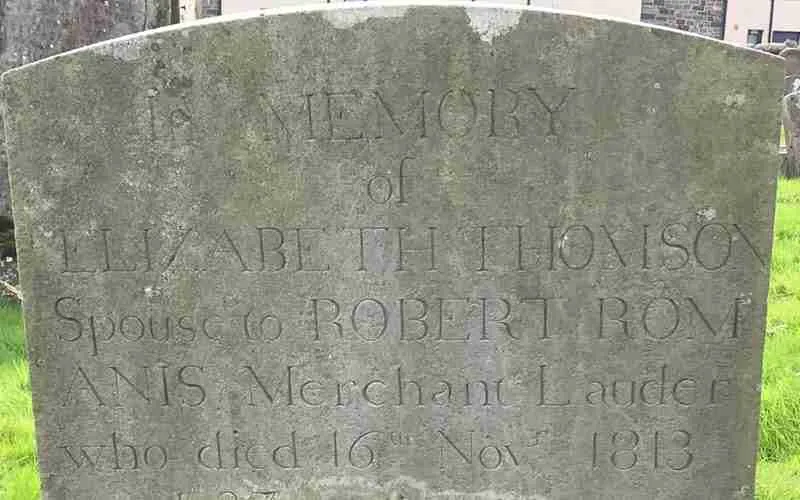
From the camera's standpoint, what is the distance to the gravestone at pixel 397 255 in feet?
7.11

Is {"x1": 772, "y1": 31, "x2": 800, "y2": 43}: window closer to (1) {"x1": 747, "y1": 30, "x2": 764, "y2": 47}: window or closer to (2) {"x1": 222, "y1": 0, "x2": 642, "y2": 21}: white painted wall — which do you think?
(1) {"x1": 747, "y1": 30, "x2": 764, "y2": 47}: window

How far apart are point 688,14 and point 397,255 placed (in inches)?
1265

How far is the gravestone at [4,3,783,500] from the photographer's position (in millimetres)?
2166

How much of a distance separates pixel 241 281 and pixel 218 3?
30.6 metres

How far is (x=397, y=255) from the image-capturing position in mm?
2297

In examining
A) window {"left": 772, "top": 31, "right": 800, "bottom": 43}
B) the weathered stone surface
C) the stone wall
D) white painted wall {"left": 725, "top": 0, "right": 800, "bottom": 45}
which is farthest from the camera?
window {"left": 772, "top": 31, "right": 800, "bottom": 43}

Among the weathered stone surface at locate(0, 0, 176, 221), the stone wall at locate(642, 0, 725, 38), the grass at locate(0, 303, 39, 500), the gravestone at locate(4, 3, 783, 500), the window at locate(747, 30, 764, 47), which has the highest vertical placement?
the stone wall at locate(642, 0, 725, 38)

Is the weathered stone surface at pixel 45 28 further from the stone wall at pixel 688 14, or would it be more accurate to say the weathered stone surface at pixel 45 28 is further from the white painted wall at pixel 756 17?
the white painted wall at pixel 756 17

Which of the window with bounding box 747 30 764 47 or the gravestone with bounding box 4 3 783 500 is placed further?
the window with bounding box 747 30 764 47

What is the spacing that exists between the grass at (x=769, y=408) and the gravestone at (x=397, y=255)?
66 cm

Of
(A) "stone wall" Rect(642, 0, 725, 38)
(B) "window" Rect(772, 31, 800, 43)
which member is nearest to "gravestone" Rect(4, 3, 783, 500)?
(A) "stone wall" Rect(642, 0, 725, 38)

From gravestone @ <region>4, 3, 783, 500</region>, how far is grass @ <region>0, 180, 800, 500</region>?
0.66 meters

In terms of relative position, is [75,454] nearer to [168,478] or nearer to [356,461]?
[168,478]

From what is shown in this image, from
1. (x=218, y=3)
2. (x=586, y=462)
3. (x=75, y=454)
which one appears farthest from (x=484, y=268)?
(x=218, y=3)
